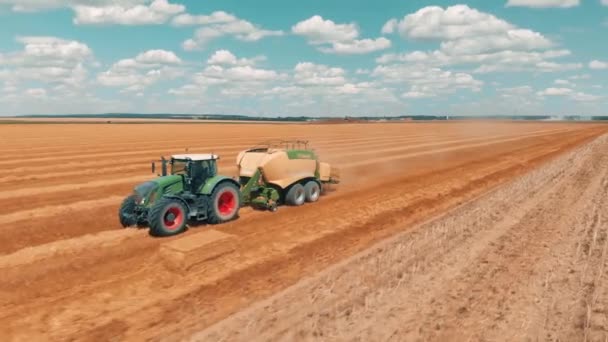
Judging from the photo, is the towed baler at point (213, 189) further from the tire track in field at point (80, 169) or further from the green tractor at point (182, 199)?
the tire track in field at point (80, 169)

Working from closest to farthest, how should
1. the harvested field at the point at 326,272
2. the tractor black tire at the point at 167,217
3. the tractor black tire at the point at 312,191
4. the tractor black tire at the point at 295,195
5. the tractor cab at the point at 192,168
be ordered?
the harvested field at the point at 326,272 < the tractor black tire at the point at 167,217 < the tractor cab at the point at 192,168 < the tractor black tire at the point at 295,195 < the tractor black tire at the point at 312,191

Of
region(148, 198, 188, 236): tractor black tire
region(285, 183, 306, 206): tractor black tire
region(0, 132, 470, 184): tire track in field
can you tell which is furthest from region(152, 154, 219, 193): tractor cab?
region(0, 132, 470, 184): tire track in field

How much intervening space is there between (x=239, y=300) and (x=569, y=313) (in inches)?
220

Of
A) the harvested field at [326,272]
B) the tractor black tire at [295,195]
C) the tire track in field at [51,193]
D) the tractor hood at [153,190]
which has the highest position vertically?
the tractor hood at [153,190]

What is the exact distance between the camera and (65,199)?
15.5 metres

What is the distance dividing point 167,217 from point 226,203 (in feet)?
6.72

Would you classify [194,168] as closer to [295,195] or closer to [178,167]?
[178,167]

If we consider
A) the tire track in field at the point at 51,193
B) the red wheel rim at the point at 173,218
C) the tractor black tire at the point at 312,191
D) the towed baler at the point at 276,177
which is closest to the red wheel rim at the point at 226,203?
the towed baler at the point at 276,177

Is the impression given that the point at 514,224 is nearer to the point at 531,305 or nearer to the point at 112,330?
the point at 531,305

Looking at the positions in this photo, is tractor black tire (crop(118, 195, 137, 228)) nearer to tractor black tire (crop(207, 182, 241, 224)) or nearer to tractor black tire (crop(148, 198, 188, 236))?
tractor black tire (crop(148, 198, 188, 236))

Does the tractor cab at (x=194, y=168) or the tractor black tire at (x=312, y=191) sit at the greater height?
the tractor cab at (x=194, y=168)

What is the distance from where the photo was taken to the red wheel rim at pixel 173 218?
1093cm

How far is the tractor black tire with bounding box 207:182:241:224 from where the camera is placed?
473 inches

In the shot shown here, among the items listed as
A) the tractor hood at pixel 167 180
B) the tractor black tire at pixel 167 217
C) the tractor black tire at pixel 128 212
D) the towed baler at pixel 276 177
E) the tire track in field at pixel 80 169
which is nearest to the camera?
→ the tractor black tire at pixel 167 217
